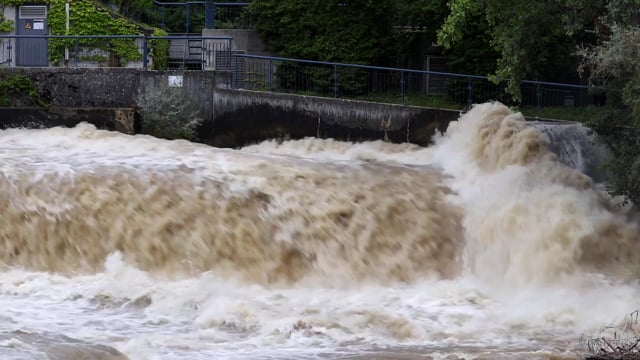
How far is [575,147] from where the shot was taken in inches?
797

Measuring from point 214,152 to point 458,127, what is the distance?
5.00 meters

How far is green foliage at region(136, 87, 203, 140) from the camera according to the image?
73.9 feet

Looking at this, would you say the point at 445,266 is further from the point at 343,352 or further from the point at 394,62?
the point at 394,62

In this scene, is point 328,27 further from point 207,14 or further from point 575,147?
point 575,147

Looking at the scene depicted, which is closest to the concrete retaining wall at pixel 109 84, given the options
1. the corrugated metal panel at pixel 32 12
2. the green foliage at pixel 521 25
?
the corrugated metal panel at pixel 32 12

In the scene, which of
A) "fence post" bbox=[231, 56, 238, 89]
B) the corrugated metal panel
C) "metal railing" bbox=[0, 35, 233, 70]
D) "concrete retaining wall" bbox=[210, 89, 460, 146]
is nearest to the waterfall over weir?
"concrete retaining wall" bbox=[210, 89, 460, 146]

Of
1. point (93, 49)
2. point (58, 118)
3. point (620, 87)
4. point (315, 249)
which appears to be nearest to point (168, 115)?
point (58, 118)

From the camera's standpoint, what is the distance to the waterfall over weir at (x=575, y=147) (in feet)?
65.5

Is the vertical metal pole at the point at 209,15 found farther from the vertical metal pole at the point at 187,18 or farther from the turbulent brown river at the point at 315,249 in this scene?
the turbulent brown river at the point at 315,249

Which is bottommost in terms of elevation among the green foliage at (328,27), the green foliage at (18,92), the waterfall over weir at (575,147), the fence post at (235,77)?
the waterfall over weir at (575,147)

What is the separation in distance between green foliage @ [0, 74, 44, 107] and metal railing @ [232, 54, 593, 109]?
4.60 m

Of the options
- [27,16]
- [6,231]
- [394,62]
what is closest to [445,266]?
[6,231]

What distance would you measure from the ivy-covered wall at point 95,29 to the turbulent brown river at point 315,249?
645 cm

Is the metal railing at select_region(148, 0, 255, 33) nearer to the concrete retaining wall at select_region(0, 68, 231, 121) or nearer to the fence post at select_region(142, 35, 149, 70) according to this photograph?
the fence post at select_region(142, 35, 149, 70)
